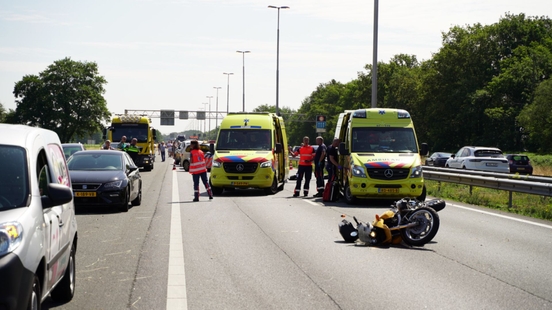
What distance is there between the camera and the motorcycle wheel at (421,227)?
11.9 metres

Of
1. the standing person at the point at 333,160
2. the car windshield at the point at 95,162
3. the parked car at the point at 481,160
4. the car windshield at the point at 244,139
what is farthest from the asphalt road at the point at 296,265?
the parked car at the point at 481,160

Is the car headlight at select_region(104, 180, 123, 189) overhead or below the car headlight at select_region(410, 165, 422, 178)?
below

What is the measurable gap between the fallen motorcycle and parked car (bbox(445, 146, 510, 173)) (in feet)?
88.9

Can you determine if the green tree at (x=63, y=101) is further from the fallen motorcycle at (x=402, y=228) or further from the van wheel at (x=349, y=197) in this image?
the fallen motorcycle at (x=402, y=228)

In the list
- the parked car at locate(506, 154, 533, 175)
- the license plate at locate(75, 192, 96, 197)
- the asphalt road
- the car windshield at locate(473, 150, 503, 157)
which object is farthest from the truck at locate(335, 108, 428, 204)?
the parked car at locate(506, 154, 533, 175)

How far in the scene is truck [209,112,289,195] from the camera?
23688 millimetres

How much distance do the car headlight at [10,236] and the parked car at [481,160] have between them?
34.6 m

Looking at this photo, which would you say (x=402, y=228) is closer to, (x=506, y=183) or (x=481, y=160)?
(x=506, y=183)

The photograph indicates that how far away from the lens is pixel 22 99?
113188 mm

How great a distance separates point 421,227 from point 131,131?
110ft

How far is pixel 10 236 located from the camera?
550cm

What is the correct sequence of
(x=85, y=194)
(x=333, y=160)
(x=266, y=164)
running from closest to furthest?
(x=85, y=194) → (x=333, y=160) → (x=266, y=164)

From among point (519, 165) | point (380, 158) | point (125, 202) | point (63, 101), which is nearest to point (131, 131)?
point (519, 165)

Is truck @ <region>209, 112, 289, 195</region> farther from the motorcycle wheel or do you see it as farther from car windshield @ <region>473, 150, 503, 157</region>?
car windshield @ <region>473, 150, 503, 157</region>
